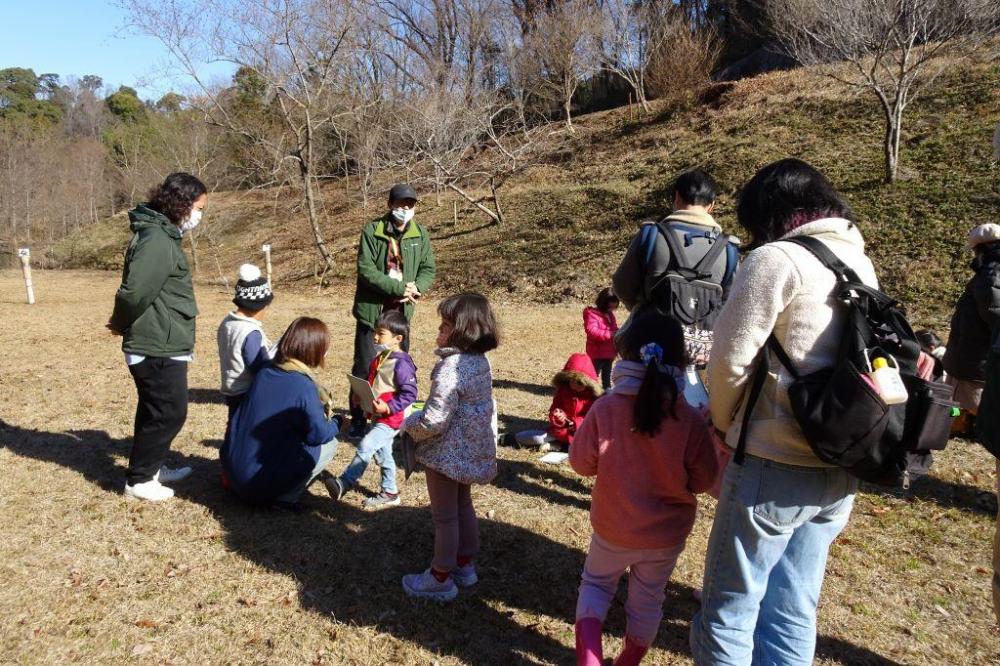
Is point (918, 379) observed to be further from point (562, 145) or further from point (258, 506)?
point (562, 145)

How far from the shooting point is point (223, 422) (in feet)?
20.0

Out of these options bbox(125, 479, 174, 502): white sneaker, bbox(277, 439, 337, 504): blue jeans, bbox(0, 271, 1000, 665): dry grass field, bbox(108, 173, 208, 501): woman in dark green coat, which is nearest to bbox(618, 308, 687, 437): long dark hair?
bbox(0, 271, 1000, 665): dry grass field

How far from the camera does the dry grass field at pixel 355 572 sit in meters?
2.96

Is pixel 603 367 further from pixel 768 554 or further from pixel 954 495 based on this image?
pixel 768 554

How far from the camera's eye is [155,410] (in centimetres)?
416

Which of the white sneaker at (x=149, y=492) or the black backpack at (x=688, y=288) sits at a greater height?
the black backpack at (x=688, y=288)

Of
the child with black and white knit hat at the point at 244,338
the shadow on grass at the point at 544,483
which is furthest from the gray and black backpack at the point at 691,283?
the child with black and white knit hat at the point at 244,338

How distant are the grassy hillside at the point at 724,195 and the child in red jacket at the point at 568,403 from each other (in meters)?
7.84

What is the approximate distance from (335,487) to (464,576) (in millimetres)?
1128

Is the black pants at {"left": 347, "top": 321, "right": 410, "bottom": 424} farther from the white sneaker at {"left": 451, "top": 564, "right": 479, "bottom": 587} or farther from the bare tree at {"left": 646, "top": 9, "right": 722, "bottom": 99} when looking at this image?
the bare tree at {"left": 646, "top": 9, "right": 722, "bottom": 99}

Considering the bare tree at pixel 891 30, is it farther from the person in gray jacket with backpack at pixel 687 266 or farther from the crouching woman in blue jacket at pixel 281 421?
the crouching woman in blue jacket at pixel 281 421

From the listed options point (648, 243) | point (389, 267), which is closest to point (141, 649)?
point (648, 243)

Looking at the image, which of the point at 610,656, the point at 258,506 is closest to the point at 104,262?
the point at 258,506

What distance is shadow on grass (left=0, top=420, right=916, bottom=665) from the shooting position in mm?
2986
